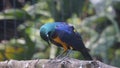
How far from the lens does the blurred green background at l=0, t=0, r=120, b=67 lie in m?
6.14

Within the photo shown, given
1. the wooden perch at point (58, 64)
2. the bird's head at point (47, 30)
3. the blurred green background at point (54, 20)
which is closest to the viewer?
the wooden perch at point (58, 64)

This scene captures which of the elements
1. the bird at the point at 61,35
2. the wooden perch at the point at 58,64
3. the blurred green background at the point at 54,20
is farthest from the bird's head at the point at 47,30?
the blurred green background at the point at 54,20

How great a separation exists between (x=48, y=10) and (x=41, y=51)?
79cm

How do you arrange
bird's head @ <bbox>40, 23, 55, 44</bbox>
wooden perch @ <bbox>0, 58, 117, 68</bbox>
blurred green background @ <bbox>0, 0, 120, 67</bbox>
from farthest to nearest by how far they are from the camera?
blurred green background @ <bbox>0, 0, 120, 67</bbox> < bird's head @ <bbox>40, 23, 55, 44</bbox> < wooden perch @ <bbox>0, 58, 117, 68</bbox>

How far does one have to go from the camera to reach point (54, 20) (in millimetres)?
6680

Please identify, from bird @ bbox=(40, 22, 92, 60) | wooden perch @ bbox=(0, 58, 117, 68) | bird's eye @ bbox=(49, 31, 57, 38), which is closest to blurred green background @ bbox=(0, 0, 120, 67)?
bird @ bbox=(40, 22, 92, 60)

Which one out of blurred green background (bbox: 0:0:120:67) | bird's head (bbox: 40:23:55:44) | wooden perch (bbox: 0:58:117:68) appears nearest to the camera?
wooden perch (bbox: 0:58:117:68)

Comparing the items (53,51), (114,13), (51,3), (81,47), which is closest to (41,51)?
(53,51)

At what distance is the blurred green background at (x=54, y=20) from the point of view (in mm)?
6141

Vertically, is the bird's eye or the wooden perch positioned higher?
the bird's eye

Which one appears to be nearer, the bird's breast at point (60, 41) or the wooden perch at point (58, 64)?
the wooden perch at point (58, 64)

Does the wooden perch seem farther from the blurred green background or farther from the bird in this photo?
the blurred green background

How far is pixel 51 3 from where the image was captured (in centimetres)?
685

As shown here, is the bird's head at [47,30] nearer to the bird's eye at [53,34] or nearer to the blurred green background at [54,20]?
the bird's eye at [53,34]
